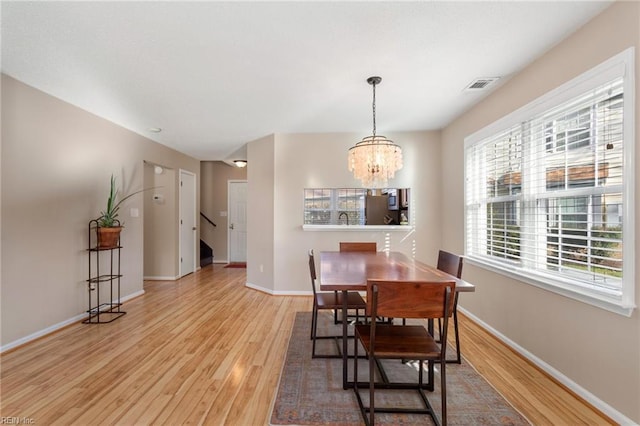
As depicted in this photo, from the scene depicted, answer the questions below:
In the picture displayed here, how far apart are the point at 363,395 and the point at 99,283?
11.0ft

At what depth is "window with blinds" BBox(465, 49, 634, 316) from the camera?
5.27ft

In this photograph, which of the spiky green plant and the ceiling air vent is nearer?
the ceiling air vent

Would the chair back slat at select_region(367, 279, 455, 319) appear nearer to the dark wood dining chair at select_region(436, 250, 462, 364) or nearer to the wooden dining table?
the wooden dining table

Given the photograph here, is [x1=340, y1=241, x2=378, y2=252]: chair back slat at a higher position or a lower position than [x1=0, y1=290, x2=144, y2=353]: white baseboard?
higher

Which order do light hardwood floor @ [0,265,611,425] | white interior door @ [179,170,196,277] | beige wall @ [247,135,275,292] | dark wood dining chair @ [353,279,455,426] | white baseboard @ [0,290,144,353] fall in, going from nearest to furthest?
dark wood dining chair @ [353,279,455,426] < light hardwood floor @ [0,265,611,425] < white baseboard @ [0,290,144,353] < beige wall @ [247,135,275,292] < white interior door @ [179,170,196,277]

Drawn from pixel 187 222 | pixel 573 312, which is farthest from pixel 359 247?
→ pixel 187 222

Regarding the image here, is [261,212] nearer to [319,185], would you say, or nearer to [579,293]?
[319,185]

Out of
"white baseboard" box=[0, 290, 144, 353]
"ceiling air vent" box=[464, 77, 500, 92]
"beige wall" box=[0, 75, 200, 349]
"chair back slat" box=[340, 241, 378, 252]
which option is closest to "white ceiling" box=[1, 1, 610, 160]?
"ceiling air vent" box=[464, 77, 500, 92]

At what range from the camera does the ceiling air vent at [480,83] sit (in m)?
2.53

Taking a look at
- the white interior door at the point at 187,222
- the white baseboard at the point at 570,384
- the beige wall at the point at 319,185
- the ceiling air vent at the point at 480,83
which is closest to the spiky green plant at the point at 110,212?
the white interior door at the point at 187,222

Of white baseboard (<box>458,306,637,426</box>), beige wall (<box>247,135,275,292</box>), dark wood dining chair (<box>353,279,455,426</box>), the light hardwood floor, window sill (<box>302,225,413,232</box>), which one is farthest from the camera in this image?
beige wall (<box>247,135,275,292</box>)

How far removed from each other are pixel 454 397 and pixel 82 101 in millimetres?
4308

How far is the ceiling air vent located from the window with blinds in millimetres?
392

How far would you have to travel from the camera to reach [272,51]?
2.07m
